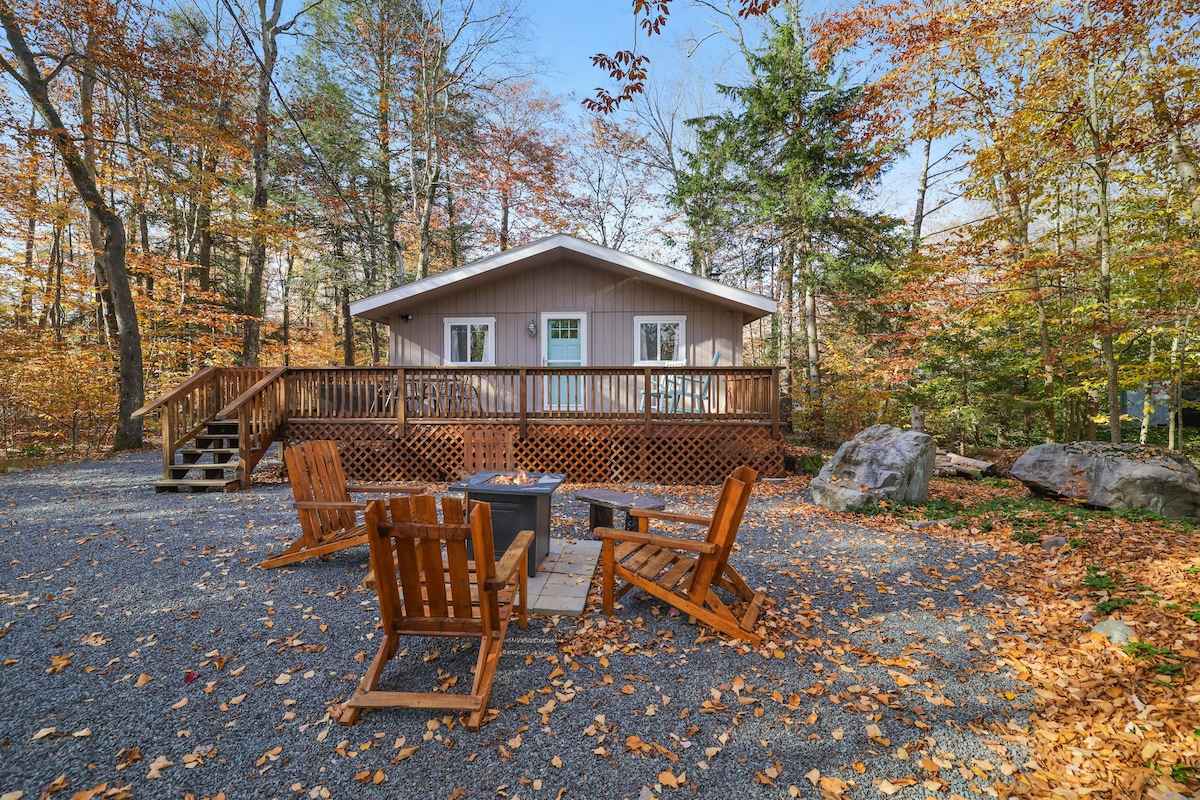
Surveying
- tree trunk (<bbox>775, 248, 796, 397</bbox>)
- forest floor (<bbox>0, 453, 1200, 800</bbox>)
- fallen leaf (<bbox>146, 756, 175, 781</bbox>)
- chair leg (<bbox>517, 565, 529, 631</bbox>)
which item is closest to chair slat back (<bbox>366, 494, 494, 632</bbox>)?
forest floor (<bbox>0, 453, 1200, 800</bbox>)

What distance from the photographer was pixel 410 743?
2.20 meters

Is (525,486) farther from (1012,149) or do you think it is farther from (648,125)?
(648,125)

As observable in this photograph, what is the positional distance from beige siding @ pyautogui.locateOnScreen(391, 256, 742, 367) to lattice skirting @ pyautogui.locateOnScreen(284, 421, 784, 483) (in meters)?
2.57

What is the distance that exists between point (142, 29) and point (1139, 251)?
63.7 ft

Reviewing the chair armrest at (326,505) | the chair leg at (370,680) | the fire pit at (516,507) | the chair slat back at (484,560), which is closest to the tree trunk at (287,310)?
the chair armrest at (326,505)

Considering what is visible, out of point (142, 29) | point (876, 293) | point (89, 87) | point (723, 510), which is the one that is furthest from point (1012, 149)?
point (89, 87)

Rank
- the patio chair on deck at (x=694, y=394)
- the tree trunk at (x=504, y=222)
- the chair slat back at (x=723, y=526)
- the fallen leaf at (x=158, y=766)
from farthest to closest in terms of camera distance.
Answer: the tree trunk at (x=504, y=222)
the patio chair on deck at (x=694, y=394)
the chair slat back at (x=723, y=526)
the fallen leaf at (x=158, y=766)

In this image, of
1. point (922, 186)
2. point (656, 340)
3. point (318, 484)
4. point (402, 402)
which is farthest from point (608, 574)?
point (922, 186)

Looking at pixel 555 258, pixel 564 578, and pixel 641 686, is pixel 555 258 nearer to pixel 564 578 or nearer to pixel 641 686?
pixel 564 578

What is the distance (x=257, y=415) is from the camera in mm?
7660

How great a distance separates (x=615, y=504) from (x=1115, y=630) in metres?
3.25

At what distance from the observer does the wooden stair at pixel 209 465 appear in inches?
267

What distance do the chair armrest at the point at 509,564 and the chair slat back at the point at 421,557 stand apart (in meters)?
0.06

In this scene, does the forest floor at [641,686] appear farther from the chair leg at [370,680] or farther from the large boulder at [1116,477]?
the large boulder at [1116,477]
